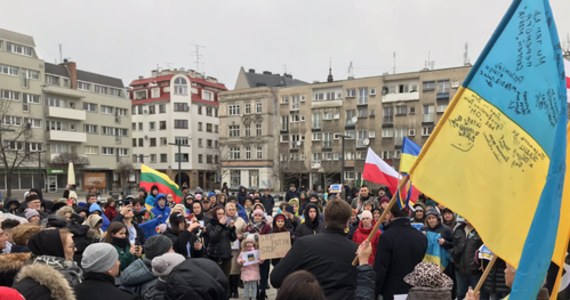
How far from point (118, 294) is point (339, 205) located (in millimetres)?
1807

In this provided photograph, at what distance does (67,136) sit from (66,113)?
2672 millimetres

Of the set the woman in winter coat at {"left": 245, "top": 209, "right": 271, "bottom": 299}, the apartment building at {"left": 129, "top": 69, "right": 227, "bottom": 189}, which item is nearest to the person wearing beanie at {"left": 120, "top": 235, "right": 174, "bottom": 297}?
the woman in winter coat at {"left": 245, "top": 209, "right": 271, "bottom": 299}

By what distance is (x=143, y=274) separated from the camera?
4344 millimetres

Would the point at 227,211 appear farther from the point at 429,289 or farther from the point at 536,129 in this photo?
the point at 536,129

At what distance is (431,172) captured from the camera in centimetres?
319

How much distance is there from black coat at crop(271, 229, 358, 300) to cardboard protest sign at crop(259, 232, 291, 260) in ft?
12.5

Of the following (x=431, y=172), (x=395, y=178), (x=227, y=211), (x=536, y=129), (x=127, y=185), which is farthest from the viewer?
(x=127, y=185)

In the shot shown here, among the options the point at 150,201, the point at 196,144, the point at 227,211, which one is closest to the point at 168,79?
the point at 196,144

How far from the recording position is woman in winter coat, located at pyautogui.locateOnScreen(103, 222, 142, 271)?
224 inches

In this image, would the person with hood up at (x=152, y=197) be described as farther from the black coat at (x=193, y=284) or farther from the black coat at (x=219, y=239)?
the black coat at (x=193, y=284)

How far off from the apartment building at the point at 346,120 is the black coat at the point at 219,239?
38141mm

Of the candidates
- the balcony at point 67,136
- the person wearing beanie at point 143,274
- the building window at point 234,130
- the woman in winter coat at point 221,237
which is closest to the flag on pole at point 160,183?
the woman in winter coat at point 221,237

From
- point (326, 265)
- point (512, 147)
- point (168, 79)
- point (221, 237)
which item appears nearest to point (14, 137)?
point (168, 79)

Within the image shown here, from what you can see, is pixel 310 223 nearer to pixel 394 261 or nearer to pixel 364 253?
pixel 394 261
